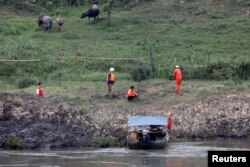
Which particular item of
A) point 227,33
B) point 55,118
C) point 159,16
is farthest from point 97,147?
point 159,16

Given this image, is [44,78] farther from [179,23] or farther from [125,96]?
[179,23]

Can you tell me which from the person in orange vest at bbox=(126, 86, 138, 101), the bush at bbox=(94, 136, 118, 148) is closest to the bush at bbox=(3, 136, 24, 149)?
the bush at bbox=(94, 136, 118, 148)

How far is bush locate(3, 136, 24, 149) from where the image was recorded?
34.9 meters

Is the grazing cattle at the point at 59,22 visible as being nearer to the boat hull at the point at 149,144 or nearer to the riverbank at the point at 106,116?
the riverbank at the point at 106,116

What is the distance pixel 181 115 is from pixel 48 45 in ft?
49.1

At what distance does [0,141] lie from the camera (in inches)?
1389

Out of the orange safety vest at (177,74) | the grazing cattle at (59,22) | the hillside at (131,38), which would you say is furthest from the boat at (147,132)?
the grazing cattle at (59,22)

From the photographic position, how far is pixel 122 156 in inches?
1298

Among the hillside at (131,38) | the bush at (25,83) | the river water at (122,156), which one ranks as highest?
the hillside at (131,38)

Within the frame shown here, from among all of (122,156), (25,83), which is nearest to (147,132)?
(122,156)

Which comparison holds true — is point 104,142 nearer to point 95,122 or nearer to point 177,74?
point 95,122

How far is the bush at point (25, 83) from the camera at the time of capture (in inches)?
1730

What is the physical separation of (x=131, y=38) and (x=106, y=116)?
15.2 meters

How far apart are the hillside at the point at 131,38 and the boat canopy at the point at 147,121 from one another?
946cm
